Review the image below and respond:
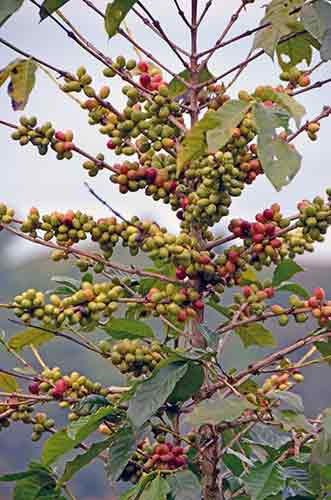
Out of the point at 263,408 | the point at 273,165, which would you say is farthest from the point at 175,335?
the point at 273,165

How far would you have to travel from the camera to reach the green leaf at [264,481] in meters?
2.46

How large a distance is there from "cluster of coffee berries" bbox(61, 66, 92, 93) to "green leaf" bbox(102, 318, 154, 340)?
0.56 metres

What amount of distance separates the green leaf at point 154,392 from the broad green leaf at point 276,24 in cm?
73

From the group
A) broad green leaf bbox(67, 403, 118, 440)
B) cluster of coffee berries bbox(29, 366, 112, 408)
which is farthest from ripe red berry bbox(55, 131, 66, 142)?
broad green leaf bbox(67, 403, 118, 440)

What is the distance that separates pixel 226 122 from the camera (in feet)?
8.00

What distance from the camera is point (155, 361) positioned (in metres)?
Answer: 2.64

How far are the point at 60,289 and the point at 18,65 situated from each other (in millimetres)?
571

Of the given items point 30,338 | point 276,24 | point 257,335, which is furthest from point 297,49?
point 30,338

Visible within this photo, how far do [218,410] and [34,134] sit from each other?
83cm

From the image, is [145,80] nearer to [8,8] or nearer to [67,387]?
[8,8]

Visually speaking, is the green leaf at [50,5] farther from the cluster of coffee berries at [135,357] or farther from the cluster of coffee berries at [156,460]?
the cluster of coffee berries at [156,460]

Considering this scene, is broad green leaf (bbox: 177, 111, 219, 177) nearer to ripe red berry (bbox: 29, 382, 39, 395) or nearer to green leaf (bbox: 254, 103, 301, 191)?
green leaf (bbox: 254, 103, 301, 191)

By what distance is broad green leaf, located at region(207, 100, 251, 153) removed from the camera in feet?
7.80

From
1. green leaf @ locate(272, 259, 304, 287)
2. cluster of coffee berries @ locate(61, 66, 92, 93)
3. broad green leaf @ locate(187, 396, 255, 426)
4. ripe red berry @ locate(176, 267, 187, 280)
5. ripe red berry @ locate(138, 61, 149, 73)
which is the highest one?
ripe red berry @ locate(138, 61, 149, 73)
